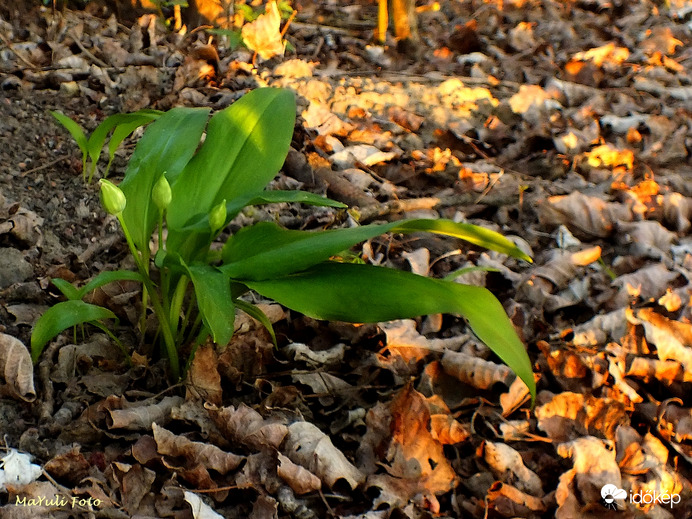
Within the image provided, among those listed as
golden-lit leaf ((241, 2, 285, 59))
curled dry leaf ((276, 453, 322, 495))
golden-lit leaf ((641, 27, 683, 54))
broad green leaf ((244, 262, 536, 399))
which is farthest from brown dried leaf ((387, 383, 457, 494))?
golden-lit leaf ((641, 27, 683, 54))

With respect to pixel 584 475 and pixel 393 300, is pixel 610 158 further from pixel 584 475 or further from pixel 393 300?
pixel 393 300

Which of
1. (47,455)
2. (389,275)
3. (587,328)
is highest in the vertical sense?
(389,275)

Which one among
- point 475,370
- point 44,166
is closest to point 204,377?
point 475,370

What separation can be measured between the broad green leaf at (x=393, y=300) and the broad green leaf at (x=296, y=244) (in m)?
0.03

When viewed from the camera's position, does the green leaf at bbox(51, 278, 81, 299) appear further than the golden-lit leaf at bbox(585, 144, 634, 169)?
No

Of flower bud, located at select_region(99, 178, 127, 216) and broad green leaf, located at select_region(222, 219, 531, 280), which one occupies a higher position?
flower bud, located at select_region(99, 178, 127, 216)

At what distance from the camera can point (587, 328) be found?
1421mm

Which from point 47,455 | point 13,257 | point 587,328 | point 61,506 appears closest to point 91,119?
point 13,257

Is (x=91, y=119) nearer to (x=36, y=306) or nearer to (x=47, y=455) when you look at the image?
(x=36, y=306)

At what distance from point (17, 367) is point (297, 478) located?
1.87ft

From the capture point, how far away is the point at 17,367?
44.9 inches

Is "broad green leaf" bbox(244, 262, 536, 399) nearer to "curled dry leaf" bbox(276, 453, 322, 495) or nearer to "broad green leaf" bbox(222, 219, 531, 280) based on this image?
"broad green leaf" bbox(222, 219, 531, 280)

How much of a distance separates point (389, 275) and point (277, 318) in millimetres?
455

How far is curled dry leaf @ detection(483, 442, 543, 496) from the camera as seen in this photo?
1.11m
